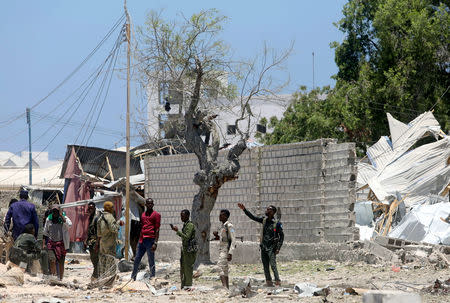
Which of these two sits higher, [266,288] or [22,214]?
[22,214]

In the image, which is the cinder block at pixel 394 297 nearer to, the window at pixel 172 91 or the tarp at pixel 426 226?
the tarp at pixel 426 226

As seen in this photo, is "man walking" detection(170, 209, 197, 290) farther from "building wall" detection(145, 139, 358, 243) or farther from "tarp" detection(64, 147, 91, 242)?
"tarp" detection(64, 147, 91, 242)

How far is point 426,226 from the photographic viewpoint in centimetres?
1538

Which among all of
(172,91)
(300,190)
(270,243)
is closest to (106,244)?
(270,243)

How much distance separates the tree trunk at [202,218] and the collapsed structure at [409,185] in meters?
4.26

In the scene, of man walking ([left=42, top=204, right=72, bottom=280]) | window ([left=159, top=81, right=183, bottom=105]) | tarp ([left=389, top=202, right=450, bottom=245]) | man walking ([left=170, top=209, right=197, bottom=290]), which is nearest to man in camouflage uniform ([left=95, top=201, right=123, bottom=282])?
man walking ([left=170, top=209, right=197, bottom=290])

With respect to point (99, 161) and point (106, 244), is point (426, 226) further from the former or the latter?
point (99, 161)

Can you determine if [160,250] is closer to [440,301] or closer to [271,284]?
[271,284]

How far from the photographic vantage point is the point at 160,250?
735 inches

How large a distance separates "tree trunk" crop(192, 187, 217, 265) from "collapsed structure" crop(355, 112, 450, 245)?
4.26m

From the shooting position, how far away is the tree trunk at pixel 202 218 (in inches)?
590

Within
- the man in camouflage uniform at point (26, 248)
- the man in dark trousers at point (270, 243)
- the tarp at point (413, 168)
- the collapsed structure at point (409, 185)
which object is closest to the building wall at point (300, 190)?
the collapsed structure at point (409, 185)

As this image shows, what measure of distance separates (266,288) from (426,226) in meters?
5.54

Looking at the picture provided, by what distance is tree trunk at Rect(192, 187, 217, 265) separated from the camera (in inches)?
590
